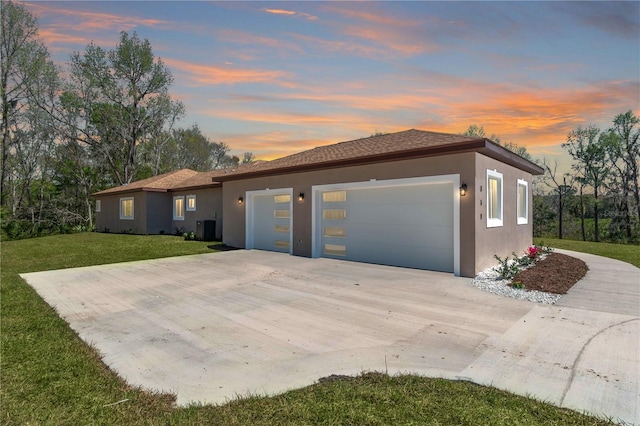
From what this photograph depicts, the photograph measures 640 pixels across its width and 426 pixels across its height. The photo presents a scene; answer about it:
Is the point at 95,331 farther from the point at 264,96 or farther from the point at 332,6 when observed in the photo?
the point at 264,96

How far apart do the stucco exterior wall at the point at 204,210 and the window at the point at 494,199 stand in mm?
12380

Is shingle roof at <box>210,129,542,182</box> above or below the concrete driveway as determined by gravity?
above

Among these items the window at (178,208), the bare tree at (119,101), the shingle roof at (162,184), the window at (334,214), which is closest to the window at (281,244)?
the window at (334,214)

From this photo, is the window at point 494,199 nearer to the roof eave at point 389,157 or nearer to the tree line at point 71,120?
the roof eave at point 389,157

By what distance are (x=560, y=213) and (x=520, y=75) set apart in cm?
1723

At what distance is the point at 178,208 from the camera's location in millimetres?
19953

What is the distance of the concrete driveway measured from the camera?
3094mm

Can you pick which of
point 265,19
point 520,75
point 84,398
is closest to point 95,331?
point 84,398

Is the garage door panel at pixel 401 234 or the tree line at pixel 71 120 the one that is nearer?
the garage door panel at pixel 401 234

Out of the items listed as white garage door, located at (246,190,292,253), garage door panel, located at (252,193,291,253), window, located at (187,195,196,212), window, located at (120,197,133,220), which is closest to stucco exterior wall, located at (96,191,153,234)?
window, located at (120,197,133,220)

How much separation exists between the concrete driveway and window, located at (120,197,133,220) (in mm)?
14615

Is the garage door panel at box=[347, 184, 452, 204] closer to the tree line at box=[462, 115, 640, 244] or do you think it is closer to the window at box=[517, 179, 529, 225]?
the window at box=[517, 179, 529, 225]

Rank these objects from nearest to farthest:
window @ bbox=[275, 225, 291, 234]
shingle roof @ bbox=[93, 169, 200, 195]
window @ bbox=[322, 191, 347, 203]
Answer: window @ bbox=[322, 191, 347, 203] → window @ bbox=[275, 225, 291, 234] → shingle roof @ bbox=[93, 169, 200, 195]

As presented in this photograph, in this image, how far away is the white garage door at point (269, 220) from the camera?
1208 cm
